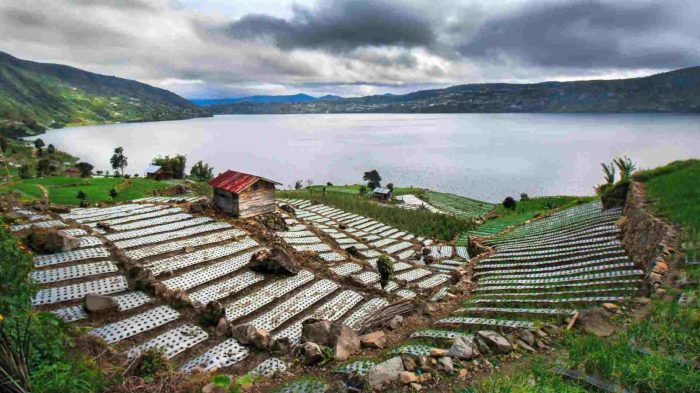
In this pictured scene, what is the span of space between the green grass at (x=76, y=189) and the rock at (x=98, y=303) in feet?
97.8

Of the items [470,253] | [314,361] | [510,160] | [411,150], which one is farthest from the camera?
[411,150]

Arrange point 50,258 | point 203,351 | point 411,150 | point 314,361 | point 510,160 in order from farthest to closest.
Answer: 1. point 411,150
2. point 510,160
3. point 50,258
4. point 203,351
5. point 314,361

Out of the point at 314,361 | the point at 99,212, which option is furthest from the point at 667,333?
the point at 99,212

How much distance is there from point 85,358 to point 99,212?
1822cm

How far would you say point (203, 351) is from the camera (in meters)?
10.9

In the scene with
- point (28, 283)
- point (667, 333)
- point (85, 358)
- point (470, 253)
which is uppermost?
point (28, 283)

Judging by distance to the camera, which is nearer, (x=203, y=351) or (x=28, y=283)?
(x=28, y=283)

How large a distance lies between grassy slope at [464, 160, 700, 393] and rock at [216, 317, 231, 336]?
27.6ft

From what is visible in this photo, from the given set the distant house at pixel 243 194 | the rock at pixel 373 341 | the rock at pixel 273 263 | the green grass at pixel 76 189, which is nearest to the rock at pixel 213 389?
the rock at pixel 373 341

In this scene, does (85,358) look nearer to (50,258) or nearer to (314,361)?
(314,361)

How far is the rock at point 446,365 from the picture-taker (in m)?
7.74

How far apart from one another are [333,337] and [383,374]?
2.83 meters

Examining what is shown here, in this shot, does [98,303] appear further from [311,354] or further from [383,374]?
[383,374]

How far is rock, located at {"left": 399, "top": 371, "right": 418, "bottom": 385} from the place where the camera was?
7344 mm
